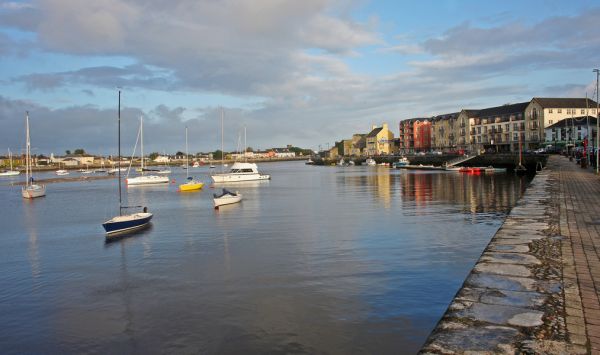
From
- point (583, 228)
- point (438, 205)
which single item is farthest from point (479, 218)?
point (583, 228)

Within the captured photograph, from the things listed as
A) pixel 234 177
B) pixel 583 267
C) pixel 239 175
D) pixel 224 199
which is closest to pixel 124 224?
pixel 224 199

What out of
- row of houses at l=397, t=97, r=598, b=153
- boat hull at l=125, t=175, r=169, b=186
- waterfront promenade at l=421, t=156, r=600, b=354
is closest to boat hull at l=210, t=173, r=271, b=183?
boat hull at l=125, t=175, r=169, b=186

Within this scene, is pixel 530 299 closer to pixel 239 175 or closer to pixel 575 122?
pixel 239 175

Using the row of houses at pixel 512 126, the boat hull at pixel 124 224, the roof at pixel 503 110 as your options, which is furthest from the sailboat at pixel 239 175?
the roof at pixel 503 110

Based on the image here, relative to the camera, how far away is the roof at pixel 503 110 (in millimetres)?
124750

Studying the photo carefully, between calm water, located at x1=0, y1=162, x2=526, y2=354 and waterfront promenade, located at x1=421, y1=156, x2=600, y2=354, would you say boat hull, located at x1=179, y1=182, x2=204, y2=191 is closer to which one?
calm water, located at x1=0, y1=162, x2=526, y2=354

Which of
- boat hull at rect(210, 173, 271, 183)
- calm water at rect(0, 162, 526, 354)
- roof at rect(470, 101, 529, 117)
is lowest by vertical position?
calm water at rect(0, 162, 526, 354)

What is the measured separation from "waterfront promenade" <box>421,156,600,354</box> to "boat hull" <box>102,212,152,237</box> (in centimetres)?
2261

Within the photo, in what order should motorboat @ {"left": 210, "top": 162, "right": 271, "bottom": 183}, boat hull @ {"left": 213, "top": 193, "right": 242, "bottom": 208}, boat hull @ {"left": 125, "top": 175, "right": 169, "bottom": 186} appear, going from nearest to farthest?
Answer: 1. boat hull @ {"left": 213, "top": 193, "right": 242, "bottom": 208}
2. motorboat @ {"left": 210, "top": 162, "right": 271, "bottom": 183}
3. boat hull @ {"left": 125, "top": 175, "right": 169, "bottom": 186}

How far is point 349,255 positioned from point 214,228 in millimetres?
12443

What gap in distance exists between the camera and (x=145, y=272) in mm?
18578

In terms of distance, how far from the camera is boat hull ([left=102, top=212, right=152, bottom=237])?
91.2 ft

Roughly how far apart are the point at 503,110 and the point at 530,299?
137m

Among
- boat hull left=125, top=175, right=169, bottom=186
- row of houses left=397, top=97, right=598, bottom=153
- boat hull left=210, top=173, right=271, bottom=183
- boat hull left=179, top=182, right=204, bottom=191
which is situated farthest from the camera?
row of houses left=397, top=97, right=598, bottom=153
